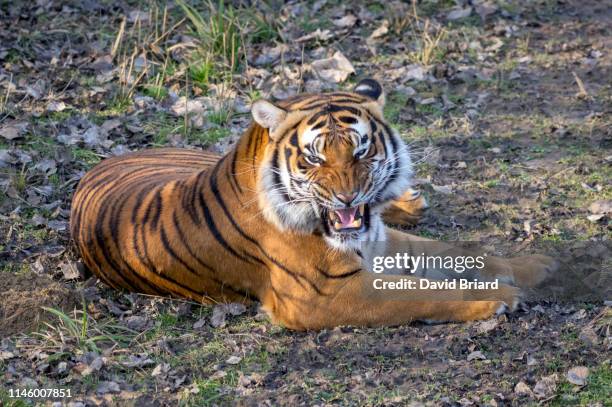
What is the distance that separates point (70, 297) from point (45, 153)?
2.10 metres

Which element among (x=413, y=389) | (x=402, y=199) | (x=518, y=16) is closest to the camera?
(x=413, y=389)

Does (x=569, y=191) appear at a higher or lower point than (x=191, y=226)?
lower

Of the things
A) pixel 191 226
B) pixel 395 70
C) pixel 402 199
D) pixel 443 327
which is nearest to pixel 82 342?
pixel 191 226

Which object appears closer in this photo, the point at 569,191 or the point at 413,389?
the point at 413,389

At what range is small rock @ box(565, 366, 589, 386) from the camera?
13.6ft

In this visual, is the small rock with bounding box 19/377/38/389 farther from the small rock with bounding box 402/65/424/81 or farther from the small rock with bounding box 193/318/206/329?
the small rock with bounding box 402/65/424/81

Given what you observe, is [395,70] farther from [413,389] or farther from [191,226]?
[413,389]

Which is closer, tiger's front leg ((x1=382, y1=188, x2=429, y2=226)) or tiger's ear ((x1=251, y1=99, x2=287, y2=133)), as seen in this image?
tiger's ear ((x1=251, y1=99, x2=287, y2=133))

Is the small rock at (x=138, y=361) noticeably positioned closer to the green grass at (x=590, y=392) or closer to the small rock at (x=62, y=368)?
the small rock at (x=62, y=368)

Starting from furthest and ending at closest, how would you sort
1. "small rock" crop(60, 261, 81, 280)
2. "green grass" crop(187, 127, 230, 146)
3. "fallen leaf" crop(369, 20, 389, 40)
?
"fallen leaf" crop(369, 20, 389, 40), "green grass" crop(187, 127, 230, 146), "small rock" crop(60, 261, 81, 280)

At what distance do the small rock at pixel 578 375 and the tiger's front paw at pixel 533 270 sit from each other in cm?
95

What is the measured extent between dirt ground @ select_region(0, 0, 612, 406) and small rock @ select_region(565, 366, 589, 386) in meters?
0.01

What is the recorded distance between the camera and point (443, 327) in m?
4.78

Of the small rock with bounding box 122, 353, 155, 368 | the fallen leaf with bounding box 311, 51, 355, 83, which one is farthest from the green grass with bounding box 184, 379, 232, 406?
the fallen leaf with bounding box 311, 51, 355, 83
